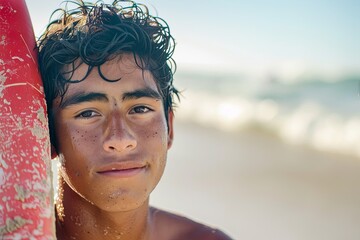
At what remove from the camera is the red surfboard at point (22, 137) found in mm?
2072

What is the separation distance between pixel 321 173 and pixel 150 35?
15.1 ft

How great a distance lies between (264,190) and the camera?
21.1ft

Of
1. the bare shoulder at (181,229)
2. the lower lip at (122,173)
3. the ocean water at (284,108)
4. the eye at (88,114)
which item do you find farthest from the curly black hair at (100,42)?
the ocean water at (284,108)

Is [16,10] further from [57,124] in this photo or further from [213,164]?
[213,164]

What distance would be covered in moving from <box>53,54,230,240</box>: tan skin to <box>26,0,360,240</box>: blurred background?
0.68 meters

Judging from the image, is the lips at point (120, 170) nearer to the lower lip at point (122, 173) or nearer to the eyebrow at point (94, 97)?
the lower lip at point (122, 173)

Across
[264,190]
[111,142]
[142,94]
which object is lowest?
[264,190]

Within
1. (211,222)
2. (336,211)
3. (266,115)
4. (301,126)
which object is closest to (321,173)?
(336,211)

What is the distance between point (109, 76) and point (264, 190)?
4.05 meters

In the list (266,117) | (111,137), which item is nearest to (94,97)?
(111,137)

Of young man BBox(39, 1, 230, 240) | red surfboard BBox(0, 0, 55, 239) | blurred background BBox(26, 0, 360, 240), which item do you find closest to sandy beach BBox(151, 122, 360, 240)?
blurred background BBox(26, 0, 360, 240)

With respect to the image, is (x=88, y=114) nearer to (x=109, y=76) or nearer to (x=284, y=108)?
(x=109, y=76)

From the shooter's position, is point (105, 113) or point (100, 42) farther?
point (100, 42)

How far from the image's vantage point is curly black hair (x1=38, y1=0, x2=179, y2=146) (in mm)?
2705
